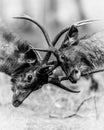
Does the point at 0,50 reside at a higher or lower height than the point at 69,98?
higher

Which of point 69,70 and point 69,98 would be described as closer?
point 69,70

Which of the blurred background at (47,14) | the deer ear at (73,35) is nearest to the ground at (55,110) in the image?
the deer ear at (73,35)

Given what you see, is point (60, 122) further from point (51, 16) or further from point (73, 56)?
point (51, 16)

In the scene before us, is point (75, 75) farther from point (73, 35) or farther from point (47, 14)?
point (47, 14)

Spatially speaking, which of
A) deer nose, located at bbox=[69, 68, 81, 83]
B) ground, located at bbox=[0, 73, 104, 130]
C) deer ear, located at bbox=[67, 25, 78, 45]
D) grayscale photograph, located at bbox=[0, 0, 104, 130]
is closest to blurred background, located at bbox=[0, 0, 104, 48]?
ground, located at bbox=[0, 73, 104, 130]

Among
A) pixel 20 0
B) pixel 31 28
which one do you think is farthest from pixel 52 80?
pixel 20 0

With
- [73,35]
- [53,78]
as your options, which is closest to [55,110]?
[53,78]

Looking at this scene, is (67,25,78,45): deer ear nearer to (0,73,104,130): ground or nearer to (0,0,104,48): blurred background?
(0,73,104,130): ground

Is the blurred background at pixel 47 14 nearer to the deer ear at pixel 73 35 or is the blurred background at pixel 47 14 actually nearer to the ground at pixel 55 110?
the ground at pixel 55 110
